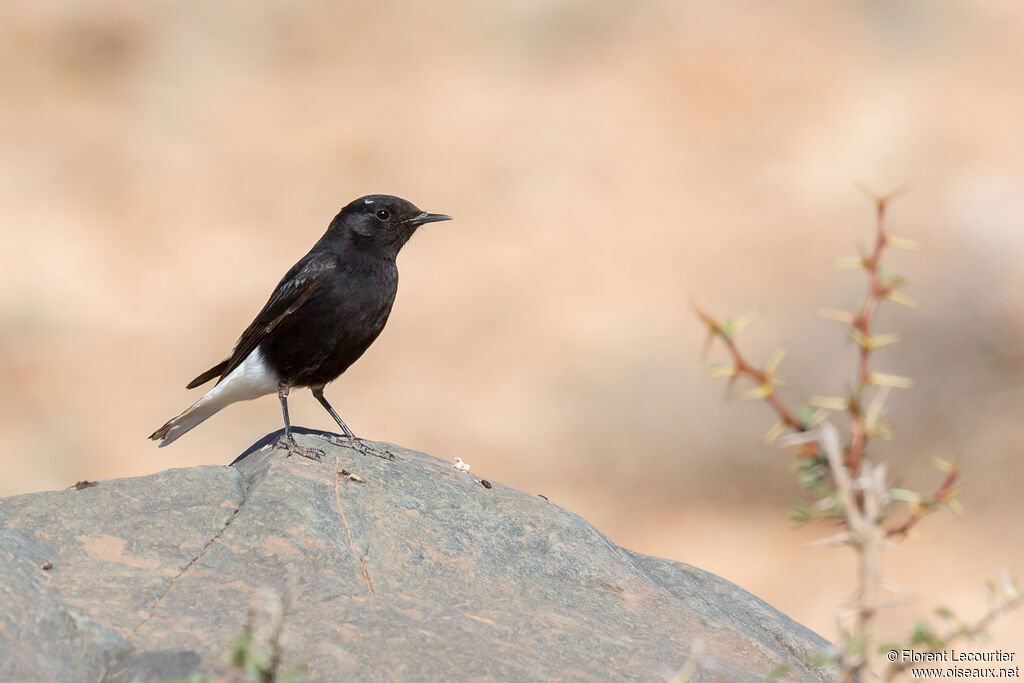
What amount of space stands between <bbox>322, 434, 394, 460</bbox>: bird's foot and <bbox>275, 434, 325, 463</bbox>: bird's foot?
0.23m

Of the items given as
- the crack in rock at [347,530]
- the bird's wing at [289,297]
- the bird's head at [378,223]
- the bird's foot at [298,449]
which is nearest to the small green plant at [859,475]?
the crack in rock at [347,530]

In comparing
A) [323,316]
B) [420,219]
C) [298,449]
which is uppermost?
[420,219]

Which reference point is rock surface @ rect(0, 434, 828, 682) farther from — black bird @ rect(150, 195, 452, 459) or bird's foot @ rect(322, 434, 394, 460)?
black bird @ rect(150, 195, 452, 459)

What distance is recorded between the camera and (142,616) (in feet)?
14.9

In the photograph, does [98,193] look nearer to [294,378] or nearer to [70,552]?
[294,378]

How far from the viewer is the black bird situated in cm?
709

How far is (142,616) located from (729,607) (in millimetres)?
3139

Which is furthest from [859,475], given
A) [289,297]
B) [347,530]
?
[289,297]

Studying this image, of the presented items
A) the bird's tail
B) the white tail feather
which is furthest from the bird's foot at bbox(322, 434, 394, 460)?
the bird's tail

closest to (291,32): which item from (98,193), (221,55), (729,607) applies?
(221,55)

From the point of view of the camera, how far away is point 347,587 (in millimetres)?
4934

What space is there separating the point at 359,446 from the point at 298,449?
0.38 m

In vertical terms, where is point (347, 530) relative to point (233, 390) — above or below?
below

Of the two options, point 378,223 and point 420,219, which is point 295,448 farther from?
point 420,219
